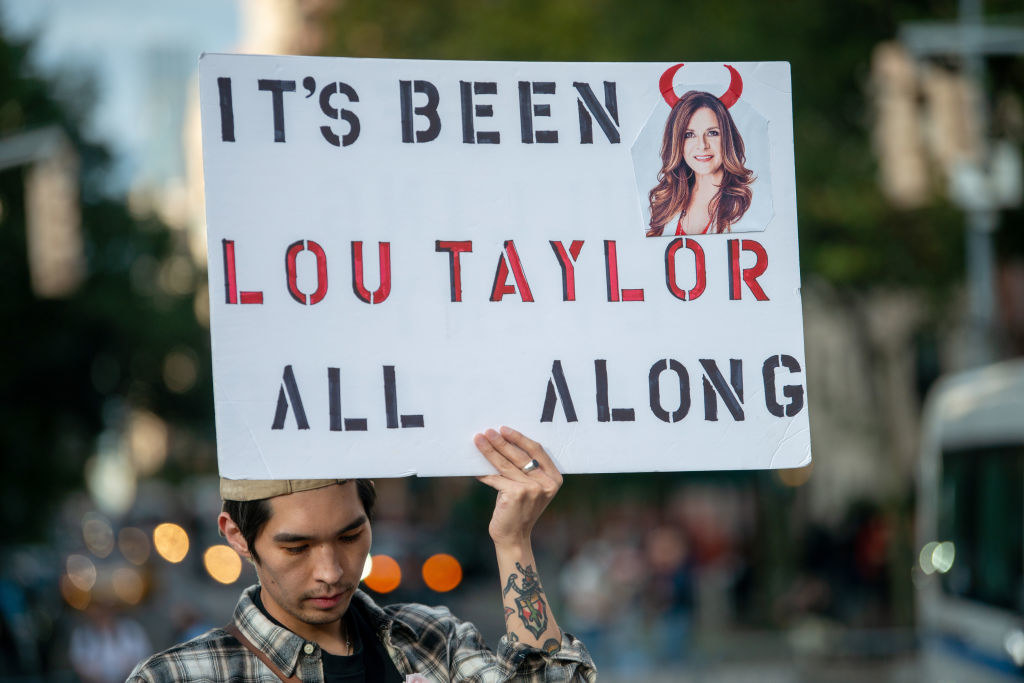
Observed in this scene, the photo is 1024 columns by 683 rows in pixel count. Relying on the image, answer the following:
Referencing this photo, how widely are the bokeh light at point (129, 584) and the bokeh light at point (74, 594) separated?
1.33 meters

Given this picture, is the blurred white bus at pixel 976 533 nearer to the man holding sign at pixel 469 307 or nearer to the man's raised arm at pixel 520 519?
the man holding sign at pixel 469 307

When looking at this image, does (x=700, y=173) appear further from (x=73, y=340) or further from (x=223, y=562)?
(x=73, y=340)

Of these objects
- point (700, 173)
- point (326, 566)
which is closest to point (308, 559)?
point (326, 566)

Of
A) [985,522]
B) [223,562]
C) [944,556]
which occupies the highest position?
[985,522]

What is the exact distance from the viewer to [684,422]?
314 centimetres

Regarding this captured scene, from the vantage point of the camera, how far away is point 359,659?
3035 mm

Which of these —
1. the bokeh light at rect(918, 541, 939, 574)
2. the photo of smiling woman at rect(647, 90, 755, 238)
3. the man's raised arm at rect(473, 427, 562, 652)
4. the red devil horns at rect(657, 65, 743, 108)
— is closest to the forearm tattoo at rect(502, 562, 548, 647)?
the man's raised arm at rect(473, 427, 562, 652)

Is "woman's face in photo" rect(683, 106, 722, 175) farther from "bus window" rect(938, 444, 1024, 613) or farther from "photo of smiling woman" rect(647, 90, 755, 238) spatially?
"bus window" rect(938, 444, 1024, 613)

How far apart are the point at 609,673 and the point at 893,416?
338 inches

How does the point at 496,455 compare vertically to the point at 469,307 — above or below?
below

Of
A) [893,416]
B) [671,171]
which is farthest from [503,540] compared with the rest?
[893,416]

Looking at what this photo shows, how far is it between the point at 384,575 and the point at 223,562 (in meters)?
3.21

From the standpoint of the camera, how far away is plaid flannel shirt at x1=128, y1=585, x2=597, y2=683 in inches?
111

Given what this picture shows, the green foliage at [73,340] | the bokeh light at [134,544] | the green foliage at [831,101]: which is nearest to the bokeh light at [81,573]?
the green foliage at [73,340]
